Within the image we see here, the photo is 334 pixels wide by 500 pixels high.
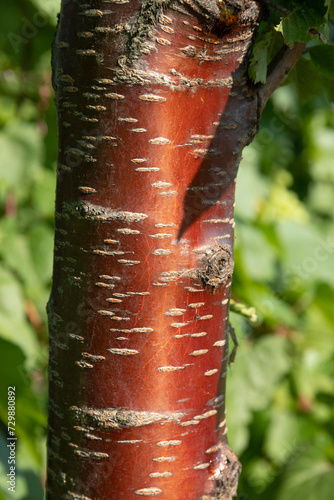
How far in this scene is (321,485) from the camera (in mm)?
1663

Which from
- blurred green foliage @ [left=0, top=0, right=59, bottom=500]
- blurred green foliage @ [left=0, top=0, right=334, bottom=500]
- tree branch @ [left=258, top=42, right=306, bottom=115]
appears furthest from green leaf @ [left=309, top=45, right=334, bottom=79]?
blurred green foliage @ [left=0, top=0, right=59, bottom=500]

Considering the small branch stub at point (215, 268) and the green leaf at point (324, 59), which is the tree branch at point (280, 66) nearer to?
the green leaf at point (324, 59)

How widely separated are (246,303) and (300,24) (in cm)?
102

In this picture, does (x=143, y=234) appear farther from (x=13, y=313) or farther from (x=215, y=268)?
(x=13, y=313)

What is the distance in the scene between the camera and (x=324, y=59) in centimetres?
73

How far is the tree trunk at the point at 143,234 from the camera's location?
1.88 ft

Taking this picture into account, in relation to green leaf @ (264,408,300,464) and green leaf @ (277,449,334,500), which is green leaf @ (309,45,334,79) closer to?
green leaf @ (277,449,334,500)

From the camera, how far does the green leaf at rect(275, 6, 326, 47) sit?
0.60 m

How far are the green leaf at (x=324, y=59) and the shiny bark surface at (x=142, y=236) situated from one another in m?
0.15

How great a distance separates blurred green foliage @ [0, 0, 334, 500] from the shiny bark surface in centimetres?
75

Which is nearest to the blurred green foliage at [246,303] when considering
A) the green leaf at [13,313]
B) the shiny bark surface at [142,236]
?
the green leaf at [13,313]

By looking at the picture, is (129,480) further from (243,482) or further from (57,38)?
(243,482)

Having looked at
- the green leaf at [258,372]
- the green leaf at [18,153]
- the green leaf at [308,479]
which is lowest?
the green leaf at [308,479]

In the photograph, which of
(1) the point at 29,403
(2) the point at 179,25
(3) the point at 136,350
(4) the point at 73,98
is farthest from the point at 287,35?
(1) the point at 29,403
